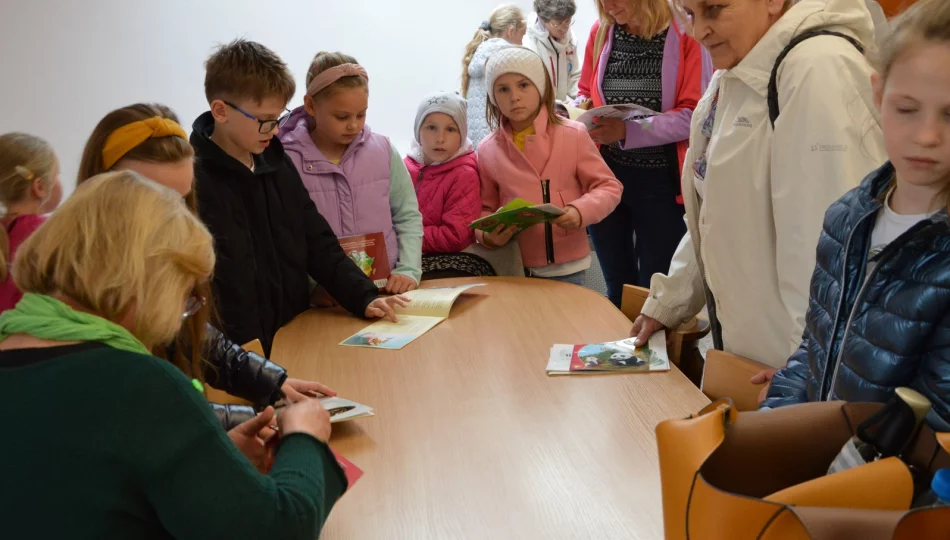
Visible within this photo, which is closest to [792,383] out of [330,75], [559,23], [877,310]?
[877,310]

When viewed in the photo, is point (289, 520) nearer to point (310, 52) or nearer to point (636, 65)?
point (636, 65)

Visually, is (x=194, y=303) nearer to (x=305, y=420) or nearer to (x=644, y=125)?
(x=305, y=420)

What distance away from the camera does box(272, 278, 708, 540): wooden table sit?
1.29m

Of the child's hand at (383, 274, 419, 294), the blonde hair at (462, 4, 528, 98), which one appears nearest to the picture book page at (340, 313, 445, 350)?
the child's hand at (383, 274, 419, 294)

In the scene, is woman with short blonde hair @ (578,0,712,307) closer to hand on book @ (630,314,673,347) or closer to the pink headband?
the pink headband

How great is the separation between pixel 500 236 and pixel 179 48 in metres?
2.63

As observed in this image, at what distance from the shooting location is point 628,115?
3035 mm

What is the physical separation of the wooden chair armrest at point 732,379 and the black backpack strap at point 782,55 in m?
0.50

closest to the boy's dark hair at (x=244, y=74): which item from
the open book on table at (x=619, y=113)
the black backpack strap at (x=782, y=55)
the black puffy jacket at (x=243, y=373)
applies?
the black puffy jacket at (x=243, y=373)

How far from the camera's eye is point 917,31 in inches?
41.8

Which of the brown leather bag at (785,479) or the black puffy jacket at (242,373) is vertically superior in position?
the brown leather bag at (785,479)

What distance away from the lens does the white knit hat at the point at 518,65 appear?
121 inches

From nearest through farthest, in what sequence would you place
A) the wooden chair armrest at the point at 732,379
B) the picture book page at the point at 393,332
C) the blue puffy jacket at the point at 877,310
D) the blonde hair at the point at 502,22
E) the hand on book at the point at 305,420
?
the blue puffy jacket at the point at 877,310
the hand on book at the point at 305,420
the wooden chair armrest at the point at 732,379
the picture book page at the point at 393,332
the blonde hair at the point at 502,22

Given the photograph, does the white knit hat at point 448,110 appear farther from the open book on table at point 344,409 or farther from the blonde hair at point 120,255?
the blonde hair at point 120,255
